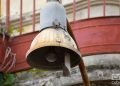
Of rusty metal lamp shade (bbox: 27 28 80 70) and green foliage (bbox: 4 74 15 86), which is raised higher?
rusty metal lamp shade (bbox: 27 28 80 70)

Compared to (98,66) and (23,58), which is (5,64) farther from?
(98,66)

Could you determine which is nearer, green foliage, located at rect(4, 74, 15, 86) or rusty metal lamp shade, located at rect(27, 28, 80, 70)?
rusty metal lamp shade, located at rect(27, 28, 80, 70)

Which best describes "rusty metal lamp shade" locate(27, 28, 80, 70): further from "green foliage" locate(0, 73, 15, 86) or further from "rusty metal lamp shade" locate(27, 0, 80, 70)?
"green foliage" locate(0, 73, 15, 86)

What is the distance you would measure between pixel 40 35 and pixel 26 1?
4947 millimetres

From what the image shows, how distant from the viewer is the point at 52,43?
5.86 m

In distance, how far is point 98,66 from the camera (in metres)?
8.12

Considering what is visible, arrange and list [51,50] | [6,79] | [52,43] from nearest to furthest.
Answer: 1. [52,43]
2. [51,50]
3. [6,79]

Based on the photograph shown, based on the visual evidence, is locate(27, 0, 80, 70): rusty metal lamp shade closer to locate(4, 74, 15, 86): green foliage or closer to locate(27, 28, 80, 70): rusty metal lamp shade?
locate(27, 28, 80, 70): rusty metal lamp shade

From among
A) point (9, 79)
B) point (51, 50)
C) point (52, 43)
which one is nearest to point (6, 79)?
point (9, 79)

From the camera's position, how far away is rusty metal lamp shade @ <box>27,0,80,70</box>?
19.4 feet

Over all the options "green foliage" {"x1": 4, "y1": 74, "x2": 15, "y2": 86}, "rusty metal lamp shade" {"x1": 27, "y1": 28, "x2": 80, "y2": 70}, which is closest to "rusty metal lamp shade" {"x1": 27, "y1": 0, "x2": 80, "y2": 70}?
"rusty metal lamp shade" {"x1": 27, "y1": 28, "x2": 80, "y2": 70}

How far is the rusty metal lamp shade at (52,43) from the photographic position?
5898mm

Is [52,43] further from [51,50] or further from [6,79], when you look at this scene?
[6,79]

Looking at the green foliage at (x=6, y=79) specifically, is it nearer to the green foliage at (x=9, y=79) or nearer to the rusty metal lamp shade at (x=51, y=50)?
the green foliage at (x=9, y=79)
